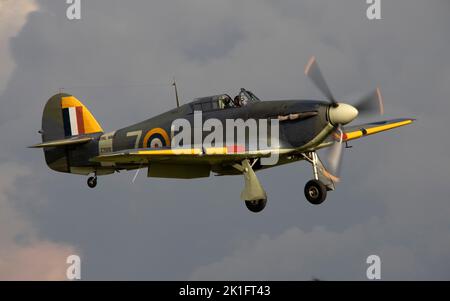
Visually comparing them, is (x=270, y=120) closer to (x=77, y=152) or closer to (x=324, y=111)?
(x=324, y=111)

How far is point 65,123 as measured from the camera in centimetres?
2731

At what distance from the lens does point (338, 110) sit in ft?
72.8

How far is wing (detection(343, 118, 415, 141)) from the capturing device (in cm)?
2534

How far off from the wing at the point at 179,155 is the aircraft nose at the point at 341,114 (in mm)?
1718

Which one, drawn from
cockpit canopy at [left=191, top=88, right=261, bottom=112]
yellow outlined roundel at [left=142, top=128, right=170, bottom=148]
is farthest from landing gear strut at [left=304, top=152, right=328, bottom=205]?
A: yellow outlined roundel at [left=142, top=128, right=170, bottom=148]

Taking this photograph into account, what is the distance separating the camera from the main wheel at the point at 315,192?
2278cm

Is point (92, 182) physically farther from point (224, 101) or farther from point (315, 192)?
point (315, 192)

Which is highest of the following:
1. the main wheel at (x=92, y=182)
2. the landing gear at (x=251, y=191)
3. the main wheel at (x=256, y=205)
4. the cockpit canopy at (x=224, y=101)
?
the cockpit canopy at (x=224, y=101)

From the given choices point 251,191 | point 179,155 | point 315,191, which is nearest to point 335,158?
point 315,191
